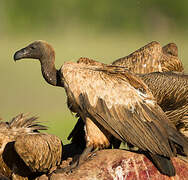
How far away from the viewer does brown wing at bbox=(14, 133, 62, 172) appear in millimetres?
6289

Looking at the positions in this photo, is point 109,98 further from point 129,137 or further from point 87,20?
point 87,20

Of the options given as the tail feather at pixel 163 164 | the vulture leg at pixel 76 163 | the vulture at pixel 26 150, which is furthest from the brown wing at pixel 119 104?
the vulture at pixel 26 150

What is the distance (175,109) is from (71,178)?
201 centimetres

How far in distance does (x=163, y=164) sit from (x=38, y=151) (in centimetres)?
134

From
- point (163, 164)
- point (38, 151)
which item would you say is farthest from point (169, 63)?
point (38, 151)

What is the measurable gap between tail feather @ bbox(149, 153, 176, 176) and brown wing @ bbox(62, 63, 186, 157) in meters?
0.16

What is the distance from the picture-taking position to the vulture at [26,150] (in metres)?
6.31

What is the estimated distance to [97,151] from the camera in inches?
262

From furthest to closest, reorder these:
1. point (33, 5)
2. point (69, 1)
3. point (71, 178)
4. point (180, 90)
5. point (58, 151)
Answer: point (69, 1)
point (33, 5)
point (180, 90)
point (58, 151)
point (71, 178)

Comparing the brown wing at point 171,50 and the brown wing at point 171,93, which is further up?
the brown wing at point 171,50

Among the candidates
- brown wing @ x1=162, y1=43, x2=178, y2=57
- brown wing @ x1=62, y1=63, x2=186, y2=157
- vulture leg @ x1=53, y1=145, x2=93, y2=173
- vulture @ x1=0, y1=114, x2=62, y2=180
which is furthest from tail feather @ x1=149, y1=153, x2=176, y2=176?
brown wing @ x1=162, y1=43, x2=178, y2=57

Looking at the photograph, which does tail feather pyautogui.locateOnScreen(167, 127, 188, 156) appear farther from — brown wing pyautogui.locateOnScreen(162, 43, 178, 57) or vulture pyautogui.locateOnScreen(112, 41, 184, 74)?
brown wing pyautogui.locateOnScreen(162, 43, 178, 57)

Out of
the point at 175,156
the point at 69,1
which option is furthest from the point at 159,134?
the point at 69,1

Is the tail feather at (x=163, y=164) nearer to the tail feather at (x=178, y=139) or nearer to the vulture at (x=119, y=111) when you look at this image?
the vulture at (x=119, y=111)
